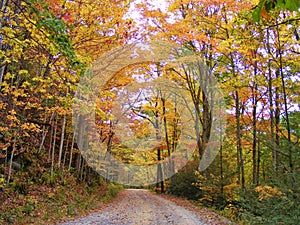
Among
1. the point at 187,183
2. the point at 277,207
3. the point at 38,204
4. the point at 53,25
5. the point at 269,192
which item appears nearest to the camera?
the point at 53,25

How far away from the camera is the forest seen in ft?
17.4

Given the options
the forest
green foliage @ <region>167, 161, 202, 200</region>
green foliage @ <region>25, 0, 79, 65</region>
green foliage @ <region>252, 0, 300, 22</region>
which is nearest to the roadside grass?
the forest

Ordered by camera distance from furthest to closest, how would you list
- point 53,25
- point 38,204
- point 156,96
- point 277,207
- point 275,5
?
point 156,96 → point 38,204 → point 277,207 → point 53,25 → point 275,5

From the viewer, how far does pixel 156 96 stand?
20.4m

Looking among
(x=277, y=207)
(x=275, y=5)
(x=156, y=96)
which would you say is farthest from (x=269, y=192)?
(x=156, y=96)

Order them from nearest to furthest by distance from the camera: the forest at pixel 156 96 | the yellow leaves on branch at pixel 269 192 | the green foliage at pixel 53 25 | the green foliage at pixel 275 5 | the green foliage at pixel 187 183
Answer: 1. the green foliage at pixel 275 5
2. the green foliage at pixel 53 25
3. the yellow leaves on branch at pixel 269 192
4. the forest at pixel 156 96
5. the green foliage at pixel 187 183

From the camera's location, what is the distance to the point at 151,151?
2397cm

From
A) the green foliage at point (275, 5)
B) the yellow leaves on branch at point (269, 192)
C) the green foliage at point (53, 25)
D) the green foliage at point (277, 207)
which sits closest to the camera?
the green foliage at point (275, 5)

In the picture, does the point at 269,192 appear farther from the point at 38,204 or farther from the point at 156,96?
the point at 156,96

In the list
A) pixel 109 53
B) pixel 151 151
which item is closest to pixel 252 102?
pixel 109 53

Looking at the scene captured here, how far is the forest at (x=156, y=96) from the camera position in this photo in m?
5.29

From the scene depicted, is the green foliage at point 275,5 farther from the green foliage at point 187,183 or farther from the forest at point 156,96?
the green foliage at point 187,183

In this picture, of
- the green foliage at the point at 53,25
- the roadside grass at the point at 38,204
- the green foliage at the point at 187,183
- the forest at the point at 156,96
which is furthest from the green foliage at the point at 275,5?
the green foliage at the point at 187,183

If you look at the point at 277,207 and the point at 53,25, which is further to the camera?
the point at 277,207
